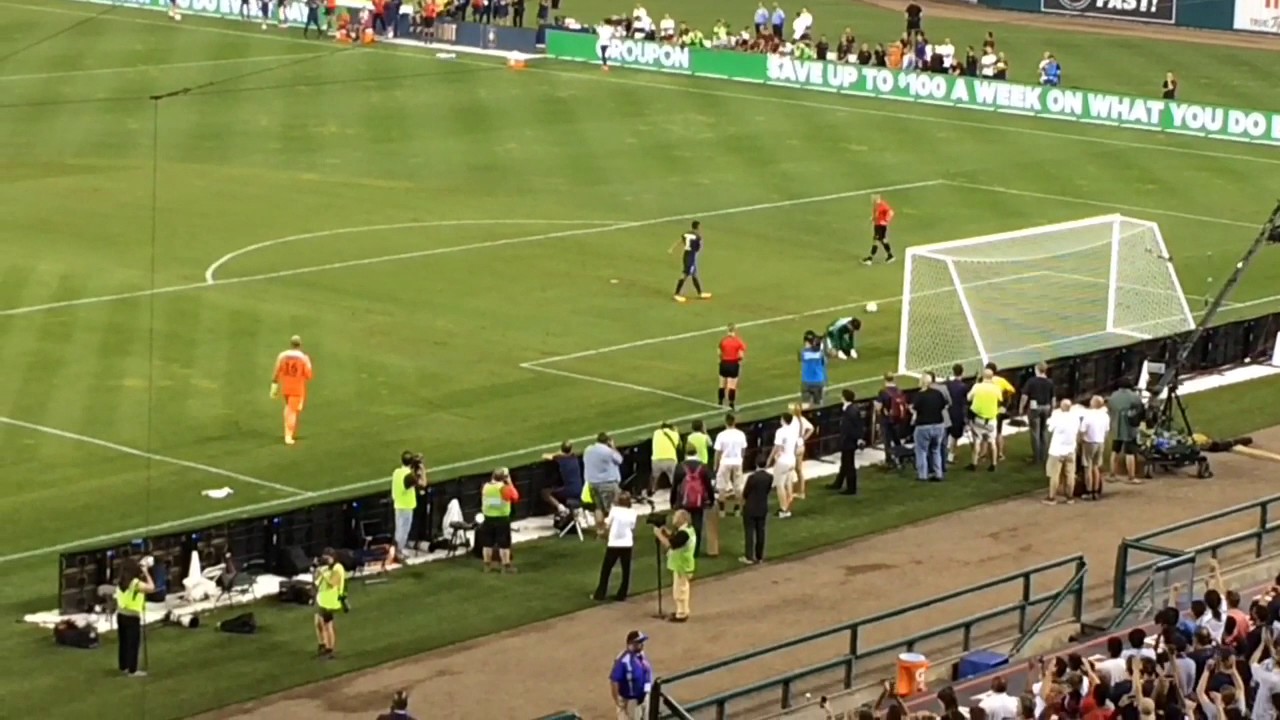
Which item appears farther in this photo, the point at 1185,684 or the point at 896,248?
the point at 896,248

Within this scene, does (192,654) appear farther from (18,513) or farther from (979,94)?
(979,94)

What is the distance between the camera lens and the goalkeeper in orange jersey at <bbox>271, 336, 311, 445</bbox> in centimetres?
4056

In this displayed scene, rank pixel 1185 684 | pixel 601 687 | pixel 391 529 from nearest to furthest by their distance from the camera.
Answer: pixel 1185 684, pixel 601 687, pixel 391 529

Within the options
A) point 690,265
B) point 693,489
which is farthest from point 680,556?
point 690,265

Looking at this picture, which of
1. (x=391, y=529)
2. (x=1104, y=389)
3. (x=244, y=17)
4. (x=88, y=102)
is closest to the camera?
(x=391, y=529)

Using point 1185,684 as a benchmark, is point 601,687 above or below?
below

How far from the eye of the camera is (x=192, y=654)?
30.9 m

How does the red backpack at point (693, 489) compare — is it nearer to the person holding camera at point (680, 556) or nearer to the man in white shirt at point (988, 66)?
the person holding camera at point (680, 556)

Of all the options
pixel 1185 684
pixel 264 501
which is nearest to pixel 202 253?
pixel 264 501

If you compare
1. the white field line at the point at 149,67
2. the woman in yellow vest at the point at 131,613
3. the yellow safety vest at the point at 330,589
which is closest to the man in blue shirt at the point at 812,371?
the yellow safety vest at the point at 330,589

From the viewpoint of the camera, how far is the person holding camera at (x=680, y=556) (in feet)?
104

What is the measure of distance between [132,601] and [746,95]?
5251 centimetres

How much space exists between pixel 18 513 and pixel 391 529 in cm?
562

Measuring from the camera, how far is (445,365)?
46250 millimetres
